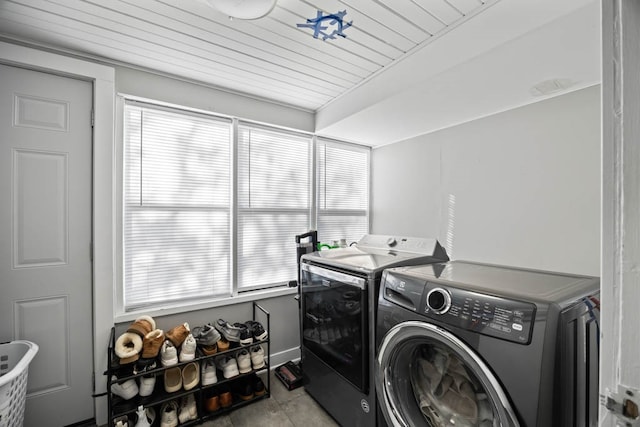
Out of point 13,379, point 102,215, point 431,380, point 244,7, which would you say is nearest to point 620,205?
point 431,380

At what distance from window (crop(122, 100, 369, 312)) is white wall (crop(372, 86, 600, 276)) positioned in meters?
0.96

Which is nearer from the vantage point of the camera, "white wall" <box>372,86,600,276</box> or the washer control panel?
the washer control panel

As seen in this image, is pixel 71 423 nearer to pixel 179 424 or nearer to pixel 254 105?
pixel 179 424

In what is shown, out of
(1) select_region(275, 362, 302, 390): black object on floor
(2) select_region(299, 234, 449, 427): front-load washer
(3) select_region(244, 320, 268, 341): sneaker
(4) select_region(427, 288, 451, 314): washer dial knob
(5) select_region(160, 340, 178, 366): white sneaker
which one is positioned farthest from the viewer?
(1) select_region(275, 362, 302, 390): black object on floor

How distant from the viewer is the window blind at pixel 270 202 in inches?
98.2

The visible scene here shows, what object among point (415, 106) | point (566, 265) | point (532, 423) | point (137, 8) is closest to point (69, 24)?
point (137, 8)

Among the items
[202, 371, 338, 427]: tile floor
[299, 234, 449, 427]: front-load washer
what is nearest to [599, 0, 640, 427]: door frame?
[299, 234, 449, 427]: front-load washer

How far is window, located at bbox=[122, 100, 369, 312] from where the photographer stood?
6.79ft

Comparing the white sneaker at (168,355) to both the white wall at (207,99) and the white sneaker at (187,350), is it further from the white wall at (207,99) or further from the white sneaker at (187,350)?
the white wall at (207,99)

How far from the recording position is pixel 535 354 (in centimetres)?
92

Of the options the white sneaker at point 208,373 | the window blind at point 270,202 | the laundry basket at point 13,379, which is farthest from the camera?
the window blind at point 270,202

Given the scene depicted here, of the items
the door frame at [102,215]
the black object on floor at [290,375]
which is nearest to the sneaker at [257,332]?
the black object on floor at [290,375]

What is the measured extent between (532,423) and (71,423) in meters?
2.47

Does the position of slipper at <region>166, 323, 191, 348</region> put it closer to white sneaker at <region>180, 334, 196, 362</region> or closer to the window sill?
white sneaker at <region>180, 334, 196, 362</region>
